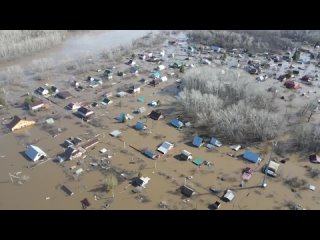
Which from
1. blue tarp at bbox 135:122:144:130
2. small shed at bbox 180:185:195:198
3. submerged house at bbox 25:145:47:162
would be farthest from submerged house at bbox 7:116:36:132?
small shed at bbox 180:185:195:198

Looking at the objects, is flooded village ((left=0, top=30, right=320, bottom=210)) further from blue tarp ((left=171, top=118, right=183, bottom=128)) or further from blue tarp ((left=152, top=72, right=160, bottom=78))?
blue tarp ((left=152, top=72, right=160, bottom=78))

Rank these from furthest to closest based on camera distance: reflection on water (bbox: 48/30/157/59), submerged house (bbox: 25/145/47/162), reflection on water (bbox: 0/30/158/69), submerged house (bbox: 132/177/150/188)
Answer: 1. reflection on water (bbox: 48/30/157/59)
2. reflection on water (bbox: 0/30/158/69)
3. submerged house (bbox: 25/145/47/162)
4. submerged house (bbox: 132/177/150/188)

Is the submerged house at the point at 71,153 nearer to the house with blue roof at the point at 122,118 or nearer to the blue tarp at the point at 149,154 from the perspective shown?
the blue tarp at the point at 149,154

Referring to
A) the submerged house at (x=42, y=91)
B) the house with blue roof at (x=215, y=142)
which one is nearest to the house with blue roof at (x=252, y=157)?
the house with blue roof at (x=215, y=142)

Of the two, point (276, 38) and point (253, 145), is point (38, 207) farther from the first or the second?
point (276, 38)

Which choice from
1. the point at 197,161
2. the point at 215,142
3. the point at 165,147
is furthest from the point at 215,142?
the point at 165,147
